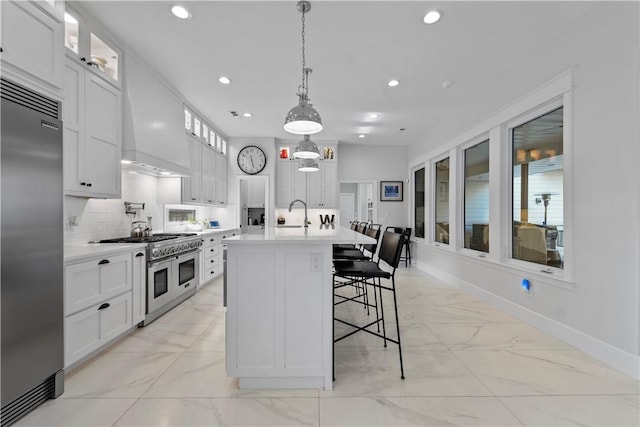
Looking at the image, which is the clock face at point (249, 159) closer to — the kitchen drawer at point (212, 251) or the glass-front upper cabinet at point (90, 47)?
the kitchen drawer at point (212, 251)

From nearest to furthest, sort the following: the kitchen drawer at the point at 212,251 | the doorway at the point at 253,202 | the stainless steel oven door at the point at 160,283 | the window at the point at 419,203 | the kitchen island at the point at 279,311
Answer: the kitchen island at the point at 279,311
the stainless steel oven door at the point at 160,283
the kitchen drawer at the point at 212,251
the window at the point at 419,203
the doorway at the point at 253,202

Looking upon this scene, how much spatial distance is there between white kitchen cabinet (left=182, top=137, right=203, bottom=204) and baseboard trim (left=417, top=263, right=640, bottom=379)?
4.47m

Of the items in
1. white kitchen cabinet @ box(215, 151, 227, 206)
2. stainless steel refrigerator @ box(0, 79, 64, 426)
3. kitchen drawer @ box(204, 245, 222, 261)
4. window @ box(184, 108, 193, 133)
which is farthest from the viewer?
white kitchen cabinet @ box(215, 151, 227, 206)

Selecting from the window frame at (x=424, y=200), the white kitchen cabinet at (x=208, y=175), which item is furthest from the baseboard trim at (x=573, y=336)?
the white kitchen cabinet at (x=208, y=175)

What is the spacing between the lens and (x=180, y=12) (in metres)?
2.35

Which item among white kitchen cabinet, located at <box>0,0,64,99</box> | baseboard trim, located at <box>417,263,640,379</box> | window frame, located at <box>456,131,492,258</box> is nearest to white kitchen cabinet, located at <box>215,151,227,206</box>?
white kitchen cabinet, located at <box>0,0,64,99</box>

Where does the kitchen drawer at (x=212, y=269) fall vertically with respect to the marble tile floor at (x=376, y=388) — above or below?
above

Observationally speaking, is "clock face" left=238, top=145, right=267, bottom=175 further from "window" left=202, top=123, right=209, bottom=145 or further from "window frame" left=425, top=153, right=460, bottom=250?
"window frame" left=425, top=153, right=460, bottom=250

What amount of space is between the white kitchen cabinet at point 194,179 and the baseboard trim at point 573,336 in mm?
4470

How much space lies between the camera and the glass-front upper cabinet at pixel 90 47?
233 cm

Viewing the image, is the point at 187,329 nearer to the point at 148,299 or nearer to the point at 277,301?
the point at 148,299

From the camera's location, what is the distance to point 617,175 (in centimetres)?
211

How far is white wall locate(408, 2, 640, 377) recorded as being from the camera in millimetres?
2025

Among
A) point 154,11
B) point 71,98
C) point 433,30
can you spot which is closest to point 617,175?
point 433,30
